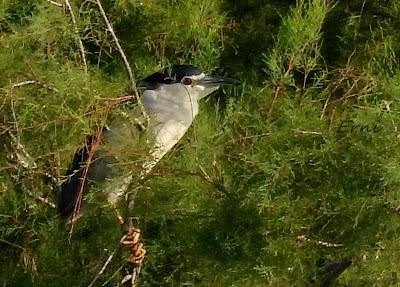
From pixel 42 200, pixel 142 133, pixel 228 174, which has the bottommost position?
pixel 42 200

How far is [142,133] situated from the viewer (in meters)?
1.39

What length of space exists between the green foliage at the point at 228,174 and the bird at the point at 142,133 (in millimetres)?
26

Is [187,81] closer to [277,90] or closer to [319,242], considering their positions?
[277,90]

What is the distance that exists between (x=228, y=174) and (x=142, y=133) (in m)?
0.21

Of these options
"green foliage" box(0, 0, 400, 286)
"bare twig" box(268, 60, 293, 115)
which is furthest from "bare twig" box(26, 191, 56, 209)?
"bare twig" box(268, 60, 293, 115)

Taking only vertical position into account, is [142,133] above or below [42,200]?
above

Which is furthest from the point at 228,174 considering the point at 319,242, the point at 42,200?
the point at 42,200

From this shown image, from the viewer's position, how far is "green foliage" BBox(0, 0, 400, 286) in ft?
4.84

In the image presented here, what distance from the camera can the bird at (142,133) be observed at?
1.38 m

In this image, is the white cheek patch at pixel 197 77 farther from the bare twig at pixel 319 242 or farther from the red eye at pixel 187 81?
the bare twig at pixel 319 242

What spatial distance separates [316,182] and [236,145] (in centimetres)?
14

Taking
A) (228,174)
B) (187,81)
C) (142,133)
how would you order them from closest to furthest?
1. (142,133)
2. (228,174)
3. (187,81)

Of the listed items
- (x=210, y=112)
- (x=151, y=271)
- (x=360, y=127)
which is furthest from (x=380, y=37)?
(x=151, y=271)

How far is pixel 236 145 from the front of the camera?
1.56 m
